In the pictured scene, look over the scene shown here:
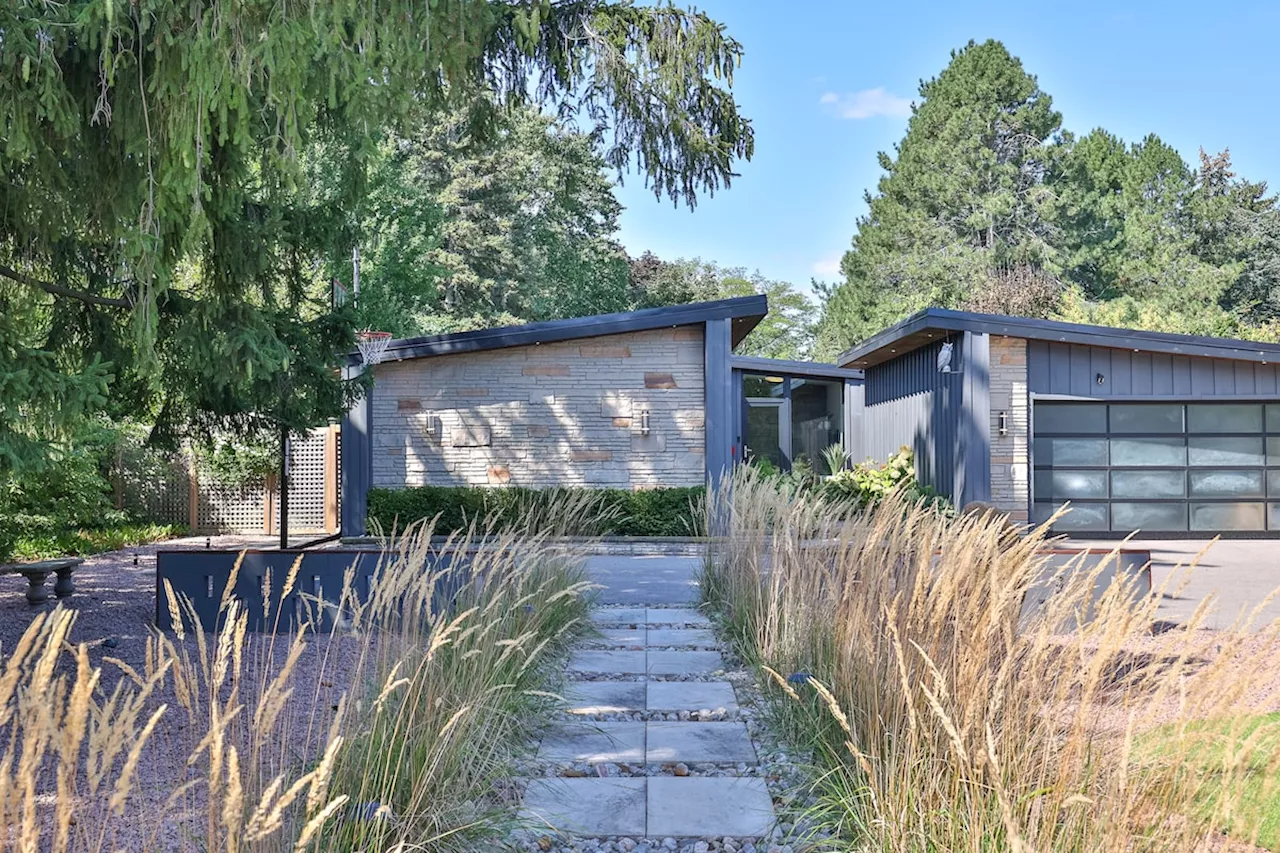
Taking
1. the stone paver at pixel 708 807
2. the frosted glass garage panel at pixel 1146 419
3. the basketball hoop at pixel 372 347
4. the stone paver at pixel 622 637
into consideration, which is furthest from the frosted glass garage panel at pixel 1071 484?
the stone paver at pixel 708 807

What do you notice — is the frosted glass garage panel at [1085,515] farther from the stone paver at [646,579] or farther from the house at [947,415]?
the stone paver at [646,579]

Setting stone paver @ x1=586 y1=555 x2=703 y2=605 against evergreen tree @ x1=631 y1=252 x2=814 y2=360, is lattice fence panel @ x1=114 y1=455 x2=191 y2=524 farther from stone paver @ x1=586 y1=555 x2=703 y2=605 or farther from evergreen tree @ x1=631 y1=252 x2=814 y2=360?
evergreen tree @ x1=631 y1=252 x2=814 y2=360

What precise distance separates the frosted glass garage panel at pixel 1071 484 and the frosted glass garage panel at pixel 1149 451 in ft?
0.89

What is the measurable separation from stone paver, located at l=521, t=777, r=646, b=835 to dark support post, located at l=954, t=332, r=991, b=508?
9260 millimetres

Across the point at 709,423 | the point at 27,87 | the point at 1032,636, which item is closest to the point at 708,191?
the point at 709,423

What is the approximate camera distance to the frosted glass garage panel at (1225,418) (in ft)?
41.8

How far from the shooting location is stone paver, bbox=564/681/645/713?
4.55m

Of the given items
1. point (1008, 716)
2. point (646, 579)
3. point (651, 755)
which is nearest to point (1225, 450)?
point (646, 579)

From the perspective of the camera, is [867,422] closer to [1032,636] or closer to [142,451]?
[142,451]

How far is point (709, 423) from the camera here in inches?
477

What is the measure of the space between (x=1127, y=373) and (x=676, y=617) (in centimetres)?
801

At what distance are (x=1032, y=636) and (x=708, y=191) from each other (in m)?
7.63

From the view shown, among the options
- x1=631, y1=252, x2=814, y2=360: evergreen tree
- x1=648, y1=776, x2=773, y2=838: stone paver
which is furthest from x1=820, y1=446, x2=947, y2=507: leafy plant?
x1=631, y1=252, x2=814, y2=360: evergreen tree

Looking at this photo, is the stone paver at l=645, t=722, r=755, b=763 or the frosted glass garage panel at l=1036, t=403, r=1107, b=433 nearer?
the stone paver at l=645, t=722, r=755, b=763
